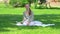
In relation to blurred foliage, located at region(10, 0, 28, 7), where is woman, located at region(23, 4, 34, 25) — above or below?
above

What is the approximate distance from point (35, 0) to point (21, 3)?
185cm

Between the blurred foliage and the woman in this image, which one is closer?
the woman

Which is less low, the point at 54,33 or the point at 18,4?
the point at 54,33

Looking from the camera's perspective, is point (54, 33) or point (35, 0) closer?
point (54, 33)

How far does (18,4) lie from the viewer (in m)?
33.8

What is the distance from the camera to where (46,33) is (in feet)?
39.1

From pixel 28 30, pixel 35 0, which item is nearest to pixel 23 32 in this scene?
pixel 28 30

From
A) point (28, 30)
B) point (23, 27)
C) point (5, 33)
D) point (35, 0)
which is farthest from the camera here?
point (35, 0)

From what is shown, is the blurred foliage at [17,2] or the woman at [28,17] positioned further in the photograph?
the blurred foliage at [17,2]

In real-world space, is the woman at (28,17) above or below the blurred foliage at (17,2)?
above

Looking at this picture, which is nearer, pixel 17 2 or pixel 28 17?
pixel 28 17

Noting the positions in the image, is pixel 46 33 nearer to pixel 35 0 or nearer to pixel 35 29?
pixel 35 29

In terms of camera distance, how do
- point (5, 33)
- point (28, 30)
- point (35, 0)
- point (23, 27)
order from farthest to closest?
point (35, 0) → point (23, 27) → point (28, 30) → point (5, 33)

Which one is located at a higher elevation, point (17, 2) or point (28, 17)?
point (28, 17)
